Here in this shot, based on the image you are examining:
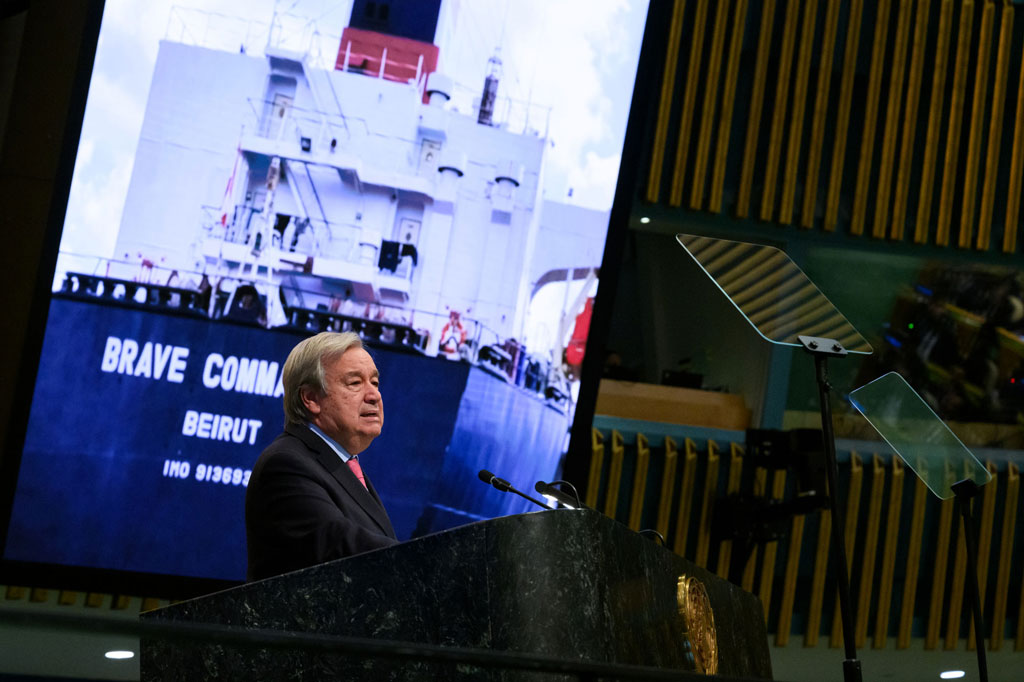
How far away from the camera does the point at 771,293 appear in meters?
2.46

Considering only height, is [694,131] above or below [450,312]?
above

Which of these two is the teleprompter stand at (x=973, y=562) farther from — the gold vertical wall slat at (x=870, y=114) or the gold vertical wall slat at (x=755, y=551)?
the gold vertical wall slat at (x=870, y=114)

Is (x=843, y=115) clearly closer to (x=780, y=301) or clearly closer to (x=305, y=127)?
(x=305, y=127)

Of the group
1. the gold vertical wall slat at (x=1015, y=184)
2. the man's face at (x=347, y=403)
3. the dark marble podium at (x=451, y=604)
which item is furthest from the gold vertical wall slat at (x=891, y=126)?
the dark marble podium at (x=451, y=604)

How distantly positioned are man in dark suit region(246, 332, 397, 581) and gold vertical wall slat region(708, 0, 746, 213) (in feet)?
11.6

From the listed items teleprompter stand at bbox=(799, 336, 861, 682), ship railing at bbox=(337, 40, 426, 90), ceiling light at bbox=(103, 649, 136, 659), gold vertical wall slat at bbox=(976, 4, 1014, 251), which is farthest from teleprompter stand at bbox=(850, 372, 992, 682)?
ceiling light at bbox=(103, 649, 136, 659)

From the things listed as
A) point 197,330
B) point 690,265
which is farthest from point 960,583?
point 197,330

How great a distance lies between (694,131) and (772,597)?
2.53m

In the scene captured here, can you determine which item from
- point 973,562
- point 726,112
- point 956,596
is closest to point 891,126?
point 726,112

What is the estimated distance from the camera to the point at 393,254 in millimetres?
4418

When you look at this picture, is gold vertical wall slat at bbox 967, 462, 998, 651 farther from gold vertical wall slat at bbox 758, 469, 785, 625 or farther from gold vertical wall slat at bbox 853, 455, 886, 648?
gold vertical wall slat at bbox 758, 469, 785, 625

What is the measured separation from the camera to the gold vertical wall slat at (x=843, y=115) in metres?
5.51

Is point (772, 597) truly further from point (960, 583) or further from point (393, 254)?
point (393, 254)

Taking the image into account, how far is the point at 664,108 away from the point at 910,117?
1.38 metres
